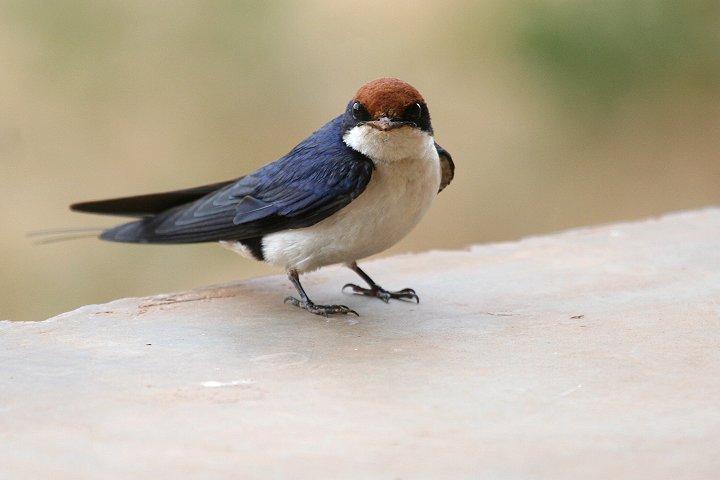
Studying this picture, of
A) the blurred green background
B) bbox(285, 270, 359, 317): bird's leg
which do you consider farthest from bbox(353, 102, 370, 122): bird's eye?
the blurred green background

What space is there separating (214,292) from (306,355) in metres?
0.84

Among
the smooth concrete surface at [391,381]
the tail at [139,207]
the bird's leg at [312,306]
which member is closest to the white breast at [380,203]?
the bird's leg at [312,306]

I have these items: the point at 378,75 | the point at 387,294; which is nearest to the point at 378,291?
the point at 387,294

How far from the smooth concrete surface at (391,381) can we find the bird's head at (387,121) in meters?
0.56

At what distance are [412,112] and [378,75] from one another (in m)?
3.18

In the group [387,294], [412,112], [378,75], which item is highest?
[412,112]

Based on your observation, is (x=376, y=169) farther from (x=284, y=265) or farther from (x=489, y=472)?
(x=489, y=472)

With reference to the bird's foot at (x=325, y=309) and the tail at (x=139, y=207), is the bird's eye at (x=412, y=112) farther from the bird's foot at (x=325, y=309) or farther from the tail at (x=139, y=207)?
the tail at (x=139, y=207)

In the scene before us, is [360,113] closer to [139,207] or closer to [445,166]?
[445,166]

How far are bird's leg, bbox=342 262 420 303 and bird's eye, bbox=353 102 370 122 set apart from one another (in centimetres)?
60

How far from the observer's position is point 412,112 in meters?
3.21

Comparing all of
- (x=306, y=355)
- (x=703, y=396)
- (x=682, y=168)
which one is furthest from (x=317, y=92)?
(x=703, y=396)

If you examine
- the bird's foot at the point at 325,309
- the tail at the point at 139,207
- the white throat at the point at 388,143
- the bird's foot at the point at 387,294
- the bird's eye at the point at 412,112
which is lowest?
the bird's foot at the point at 387,294

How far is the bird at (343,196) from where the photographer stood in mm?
3238
